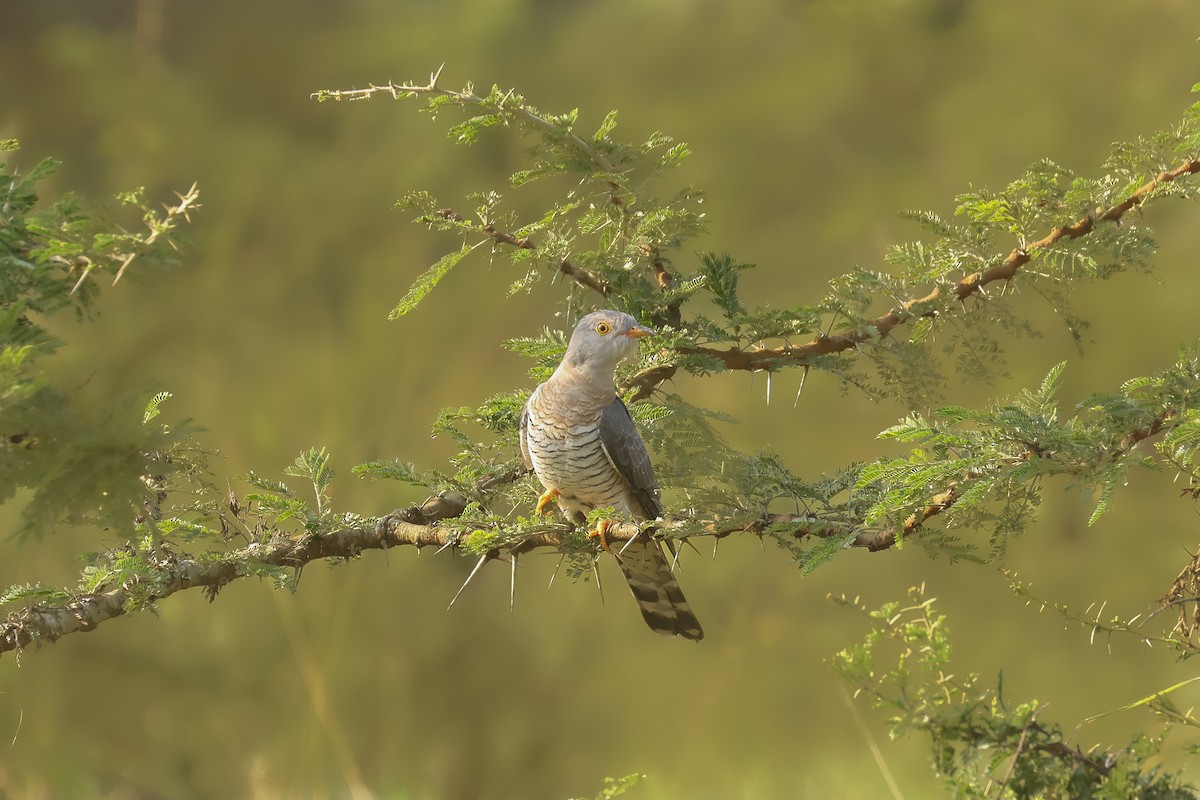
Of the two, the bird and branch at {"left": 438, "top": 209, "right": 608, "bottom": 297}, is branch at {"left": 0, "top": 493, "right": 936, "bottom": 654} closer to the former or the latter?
the bird

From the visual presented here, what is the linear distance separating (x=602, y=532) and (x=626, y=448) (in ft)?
0.86

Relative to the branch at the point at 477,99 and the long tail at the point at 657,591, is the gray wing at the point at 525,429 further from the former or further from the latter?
the branch at the point at 477,99

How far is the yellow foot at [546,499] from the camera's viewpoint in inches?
80.9

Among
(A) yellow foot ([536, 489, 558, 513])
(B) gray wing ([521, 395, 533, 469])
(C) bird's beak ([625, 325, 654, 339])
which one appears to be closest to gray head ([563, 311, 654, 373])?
(C) bird's beak ([625, 325, 654, 339])

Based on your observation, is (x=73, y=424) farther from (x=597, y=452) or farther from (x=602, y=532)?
(x=597, y=452)

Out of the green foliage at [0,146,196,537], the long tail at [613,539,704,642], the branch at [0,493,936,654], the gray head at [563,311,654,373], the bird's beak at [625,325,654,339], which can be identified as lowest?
the long tail at [613,539,704,642]

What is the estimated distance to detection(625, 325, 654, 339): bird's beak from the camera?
5.53ft

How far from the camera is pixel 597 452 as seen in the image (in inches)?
76.1

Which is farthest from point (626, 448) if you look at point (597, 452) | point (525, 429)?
point (525, 429)

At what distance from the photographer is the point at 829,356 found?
1747 millimetres

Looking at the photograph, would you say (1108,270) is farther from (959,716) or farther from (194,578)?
(194,578)

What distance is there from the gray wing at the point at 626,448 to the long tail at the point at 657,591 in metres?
0.12

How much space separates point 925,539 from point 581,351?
0.84m

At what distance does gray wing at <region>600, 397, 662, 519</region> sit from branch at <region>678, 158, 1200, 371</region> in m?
0.33
